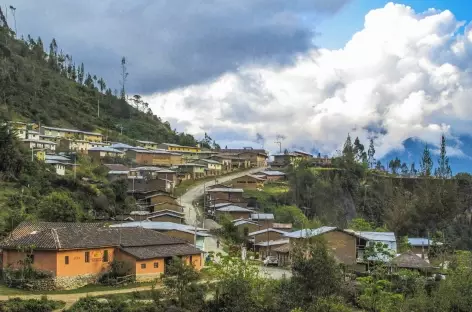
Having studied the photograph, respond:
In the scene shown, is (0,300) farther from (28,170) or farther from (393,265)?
(28,170)

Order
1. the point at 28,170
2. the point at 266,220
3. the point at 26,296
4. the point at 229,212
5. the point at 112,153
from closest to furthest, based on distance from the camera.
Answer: the point at 26,296 < the point at 28,170 < the point at 266,220 < the point at 229,212 < the point at 112,153

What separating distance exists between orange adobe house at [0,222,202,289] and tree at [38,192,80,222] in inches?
231

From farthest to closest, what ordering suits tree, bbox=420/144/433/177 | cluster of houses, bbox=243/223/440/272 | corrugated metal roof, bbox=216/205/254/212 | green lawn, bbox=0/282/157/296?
tree, bbox=420/144/433/177 → corrugated metal roof, bbox=216/205/254/212 → cluster of houses, bbox=243/223/440/272 → green lawn, bbox=0/282/157/296

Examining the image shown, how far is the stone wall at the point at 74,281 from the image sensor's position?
95.4ft

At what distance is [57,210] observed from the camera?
128ft

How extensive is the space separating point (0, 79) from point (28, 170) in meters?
38.4

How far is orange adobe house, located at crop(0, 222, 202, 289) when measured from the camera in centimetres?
2928

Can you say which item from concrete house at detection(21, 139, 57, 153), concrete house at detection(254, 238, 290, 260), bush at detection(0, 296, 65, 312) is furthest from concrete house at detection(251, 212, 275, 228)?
bush at detection(0, 296, 65, 312)

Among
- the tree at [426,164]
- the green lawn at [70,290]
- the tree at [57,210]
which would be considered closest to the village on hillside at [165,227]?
the green lawn at [70,290]

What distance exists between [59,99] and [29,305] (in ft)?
256

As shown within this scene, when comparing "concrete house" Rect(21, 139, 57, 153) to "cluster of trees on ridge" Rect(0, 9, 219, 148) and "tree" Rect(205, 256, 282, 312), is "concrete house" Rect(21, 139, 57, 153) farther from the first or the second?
"tree" Rect(205, 256, 282, 312)

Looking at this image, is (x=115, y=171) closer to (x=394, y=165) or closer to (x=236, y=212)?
(x=236, y=212)

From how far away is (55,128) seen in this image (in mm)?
79500

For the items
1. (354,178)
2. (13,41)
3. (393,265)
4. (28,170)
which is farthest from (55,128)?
(393,265)
